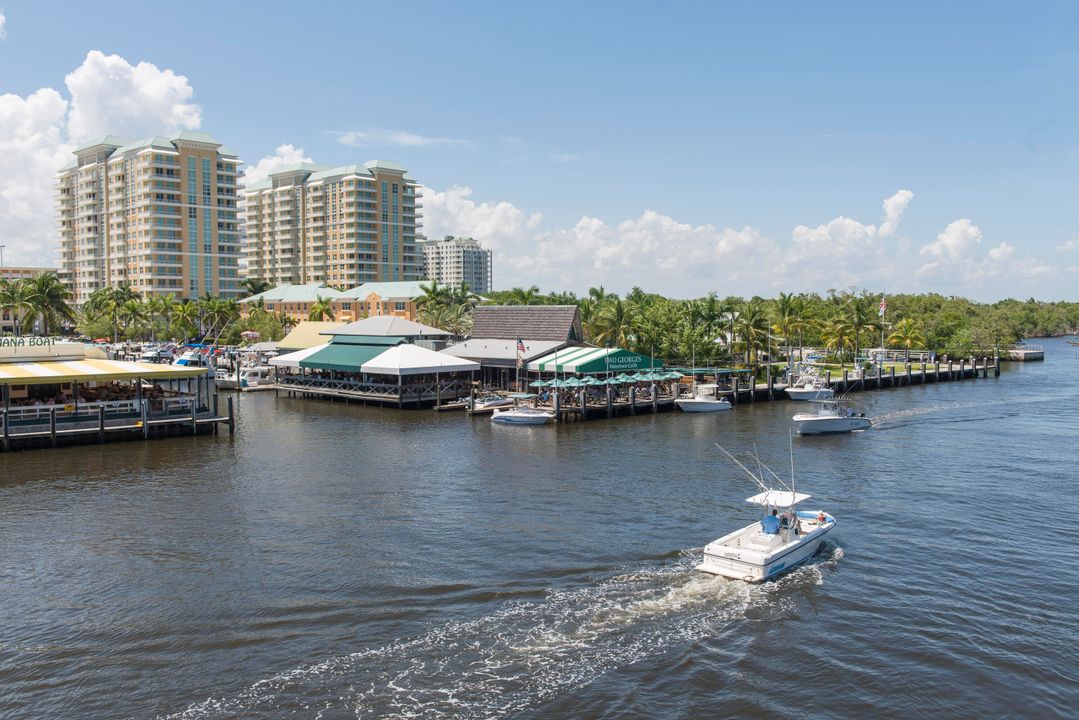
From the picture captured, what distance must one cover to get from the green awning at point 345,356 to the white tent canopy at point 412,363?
2164 mm

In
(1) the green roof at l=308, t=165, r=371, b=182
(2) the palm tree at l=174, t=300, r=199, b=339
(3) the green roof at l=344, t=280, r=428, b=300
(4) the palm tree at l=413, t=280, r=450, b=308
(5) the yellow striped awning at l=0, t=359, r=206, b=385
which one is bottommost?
(5) the yellow striped awning at l=0, t=359, r=206, b=385

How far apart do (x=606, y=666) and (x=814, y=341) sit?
122 meters

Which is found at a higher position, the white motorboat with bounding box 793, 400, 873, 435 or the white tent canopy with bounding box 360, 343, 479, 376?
the white tent canopy with bounding box 360, 343, 479, 376

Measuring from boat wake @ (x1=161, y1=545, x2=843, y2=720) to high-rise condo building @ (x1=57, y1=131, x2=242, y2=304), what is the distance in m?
160

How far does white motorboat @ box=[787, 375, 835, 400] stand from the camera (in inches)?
3214

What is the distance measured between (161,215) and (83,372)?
121482mm

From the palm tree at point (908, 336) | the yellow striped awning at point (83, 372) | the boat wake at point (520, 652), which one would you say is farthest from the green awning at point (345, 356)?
the palm tree at point (908, 336)

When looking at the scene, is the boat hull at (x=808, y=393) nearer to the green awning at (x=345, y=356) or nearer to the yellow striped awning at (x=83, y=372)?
the green awning at (x=345, y=356)

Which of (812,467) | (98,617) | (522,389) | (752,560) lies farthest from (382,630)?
(522,389)

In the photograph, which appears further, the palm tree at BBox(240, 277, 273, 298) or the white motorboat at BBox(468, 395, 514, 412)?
the palm tree at BBox(240, 277, 273, 298)

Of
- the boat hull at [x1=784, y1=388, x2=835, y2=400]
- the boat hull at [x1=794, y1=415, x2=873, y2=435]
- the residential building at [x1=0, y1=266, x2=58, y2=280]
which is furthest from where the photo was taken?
the residential building at [x1=0, y1=266, x2=58, y2=280]

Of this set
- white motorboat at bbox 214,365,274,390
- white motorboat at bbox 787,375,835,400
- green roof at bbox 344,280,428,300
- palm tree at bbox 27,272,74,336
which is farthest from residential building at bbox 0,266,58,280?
white motorboat at bbox 787,375,835,400

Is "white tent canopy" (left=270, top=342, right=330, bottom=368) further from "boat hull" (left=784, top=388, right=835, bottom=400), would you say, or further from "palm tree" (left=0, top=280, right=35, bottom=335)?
"palm tree" (left=0, top=280, right=35, bottom=335)

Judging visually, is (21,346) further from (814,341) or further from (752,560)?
(814,341)
